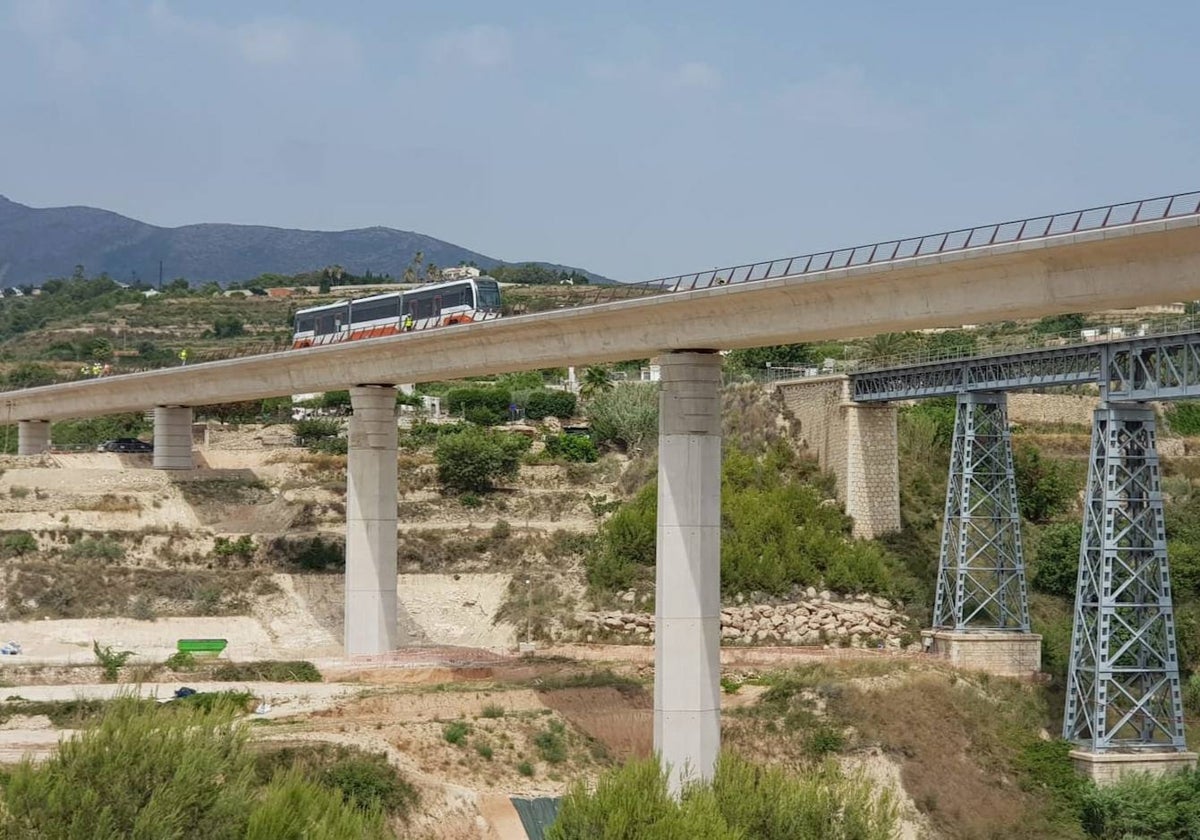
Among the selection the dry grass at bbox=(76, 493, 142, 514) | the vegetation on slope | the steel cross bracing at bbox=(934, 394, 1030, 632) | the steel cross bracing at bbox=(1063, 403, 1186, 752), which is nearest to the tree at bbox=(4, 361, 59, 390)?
the dry grass at bbox=(76, 493, 142, 514)

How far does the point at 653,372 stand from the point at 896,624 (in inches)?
1877

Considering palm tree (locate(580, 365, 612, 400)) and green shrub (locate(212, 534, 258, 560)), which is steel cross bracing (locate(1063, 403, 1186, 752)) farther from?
palm tree (locate(580, 365, 612, 400))

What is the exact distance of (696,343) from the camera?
46562mm

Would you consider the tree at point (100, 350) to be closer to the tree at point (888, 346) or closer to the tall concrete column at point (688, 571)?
the tree at point (888, 346)

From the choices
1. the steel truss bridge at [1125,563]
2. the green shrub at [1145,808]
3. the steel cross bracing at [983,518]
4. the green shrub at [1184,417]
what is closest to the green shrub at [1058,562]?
the steel cross bracing at [983,518]

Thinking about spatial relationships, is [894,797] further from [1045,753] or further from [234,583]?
[234,583]

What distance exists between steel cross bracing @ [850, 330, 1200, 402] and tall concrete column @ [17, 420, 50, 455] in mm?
50323

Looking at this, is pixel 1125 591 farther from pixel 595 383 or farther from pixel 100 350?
pixel 100 350

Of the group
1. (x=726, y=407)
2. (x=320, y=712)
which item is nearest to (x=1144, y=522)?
(x=320, y=712)

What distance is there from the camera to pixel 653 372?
110m

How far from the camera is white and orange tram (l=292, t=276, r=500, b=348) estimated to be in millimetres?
73188

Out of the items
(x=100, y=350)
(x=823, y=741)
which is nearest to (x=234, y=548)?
(x=823, y=741)

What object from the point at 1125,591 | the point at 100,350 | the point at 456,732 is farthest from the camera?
the point at 100,350

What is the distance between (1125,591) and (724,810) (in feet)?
61.3
